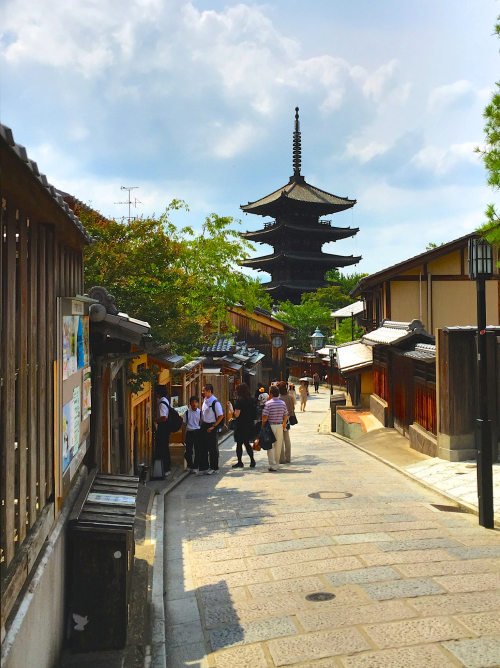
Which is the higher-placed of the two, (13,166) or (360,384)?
(13,166)

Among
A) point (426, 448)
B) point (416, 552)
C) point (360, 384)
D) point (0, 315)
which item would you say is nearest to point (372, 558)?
point (416, 552)

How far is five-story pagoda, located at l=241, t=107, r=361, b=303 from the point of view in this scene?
61156 mm

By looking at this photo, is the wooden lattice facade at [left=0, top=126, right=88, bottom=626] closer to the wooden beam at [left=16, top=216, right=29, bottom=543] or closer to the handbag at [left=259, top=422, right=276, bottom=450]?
the wooden beam at [left=16, top=216, right=29, bottom=543]

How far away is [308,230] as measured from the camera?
60969mm

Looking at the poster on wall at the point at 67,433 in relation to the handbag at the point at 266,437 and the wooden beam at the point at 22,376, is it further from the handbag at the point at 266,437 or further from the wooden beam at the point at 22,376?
the handbag at the point at 266,437

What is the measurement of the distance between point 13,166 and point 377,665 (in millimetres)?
4036

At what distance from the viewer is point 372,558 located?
672 centimetres

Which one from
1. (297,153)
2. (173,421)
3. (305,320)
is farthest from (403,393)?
(297,153)

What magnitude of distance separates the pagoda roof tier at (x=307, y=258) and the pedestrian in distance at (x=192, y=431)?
48.8 metres

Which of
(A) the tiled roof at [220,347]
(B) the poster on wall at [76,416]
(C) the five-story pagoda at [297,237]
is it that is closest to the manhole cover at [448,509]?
(B) the poster on wall at [76,416]

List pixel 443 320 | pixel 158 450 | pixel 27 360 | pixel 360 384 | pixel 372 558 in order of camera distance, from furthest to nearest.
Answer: pixel 360 384 < pixel 443 320 < pixel 158 450 < pixel 372 558 < pixel 27 360

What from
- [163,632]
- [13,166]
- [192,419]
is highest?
[13,166]

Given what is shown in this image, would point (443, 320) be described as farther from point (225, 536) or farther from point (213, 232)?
point (225, 536)

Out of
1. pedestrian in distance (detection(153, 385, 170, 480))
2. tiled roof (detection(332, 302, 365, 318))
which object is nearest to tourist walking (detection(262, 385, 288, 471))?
pedestrian in distance (detection(153, 385, 170, 480))
